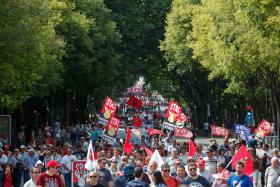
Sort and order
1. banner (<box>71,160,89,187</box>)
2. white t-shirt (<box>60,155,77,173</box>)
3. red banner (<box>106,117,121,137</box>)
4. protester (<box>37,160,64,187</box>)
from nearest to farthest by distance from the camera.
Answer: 1. protester (<box>37,160,64,187</box>)
2. banner (<box>71,160,89,187</box>)
3. white t-shirt (<box>60,155,77,173</box>)
4. red banner (<box>106,117,121,137</box>)

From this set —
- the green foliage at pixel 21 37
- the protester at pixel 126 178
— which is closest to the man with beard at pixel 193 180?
the protester at pixel 126 178

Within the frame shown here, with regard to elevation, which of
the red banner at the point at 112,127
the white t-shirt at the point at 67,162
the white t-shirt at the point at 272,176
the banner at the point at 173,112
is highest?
the banner at the point at 173,112

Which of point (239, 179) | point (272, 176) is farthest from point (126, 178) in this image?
point (272, 176)

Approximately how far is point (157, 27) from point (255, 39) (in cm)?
3374

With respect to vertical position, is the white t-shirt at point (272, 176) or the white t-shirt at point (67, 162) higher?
the white t-shirt at point (67, 162)

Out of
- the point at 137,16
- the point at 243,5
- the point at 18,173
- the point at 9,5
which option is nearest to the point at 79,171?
the point at 18,173

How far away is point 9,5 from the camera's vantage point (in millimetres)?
32750

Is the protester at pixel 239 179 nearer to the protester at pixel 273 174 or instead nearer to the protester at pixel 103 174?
the protester at pixel 103 174

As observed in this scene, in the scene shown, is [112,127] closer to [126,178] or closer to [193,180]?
[126,178]

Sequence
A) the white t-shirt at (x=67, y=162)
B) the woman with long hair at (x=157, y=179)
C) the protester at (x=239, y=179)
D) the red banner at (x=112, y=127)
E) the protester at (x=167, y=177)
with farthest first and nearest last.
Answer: the red banner at (x=112, y=127) < the white t-shirt at (x=67, y=162) < the protester at (x=239, y=179) < the protester at (x=167, y=177) < the woman with long hair at (x=157, y=179)

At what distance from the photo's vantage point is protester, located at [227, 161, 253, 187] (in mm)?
16922

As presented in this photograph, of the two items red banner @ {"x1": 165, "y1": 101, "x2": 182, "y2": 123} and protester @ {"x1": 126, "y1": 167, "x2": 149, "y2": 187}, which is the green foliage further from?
protester @ {"x1": 126, "y1": 167, "x2": 149, "y2": 187}

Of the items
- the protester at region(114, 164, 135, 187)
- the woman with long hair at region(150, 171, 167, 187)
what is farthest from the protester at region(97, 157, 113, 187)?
the woman with long hair at region(150, 171, 167, 187)

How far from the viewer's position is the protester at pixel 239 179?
16.9 meters
